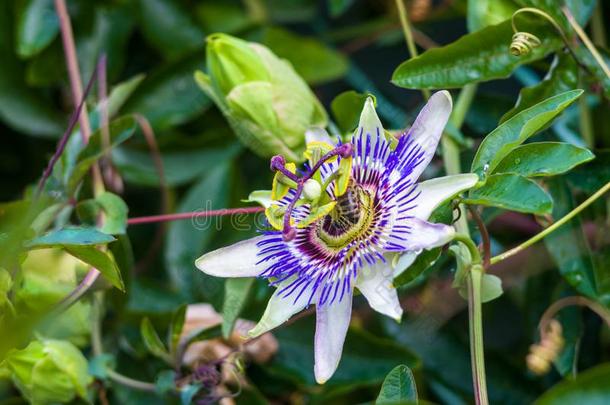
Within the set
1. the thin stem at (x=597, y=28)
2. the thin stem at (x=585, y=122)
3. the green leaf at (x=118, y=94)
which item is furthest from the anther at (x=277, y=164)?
the thin stem at (x=597, y=28)

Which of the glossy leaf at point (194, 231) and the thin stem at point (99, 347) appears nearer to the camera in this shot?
the thin stem at point (99, 347)

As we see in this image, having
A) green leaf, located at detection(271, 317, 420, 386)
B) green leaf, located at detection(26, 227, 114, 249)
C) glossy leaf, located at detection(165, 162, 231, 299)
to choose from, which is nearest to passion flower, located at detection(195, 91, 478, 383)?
green leaf, located at detection(26, 227, 114, 249)

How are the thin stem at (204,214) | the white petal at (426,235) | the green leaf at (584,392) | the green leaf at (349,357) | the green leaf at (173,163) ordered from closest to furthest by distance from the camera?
the green leaf at (584,392) < the white petal at (426,235) < the thin stem at (204,214) < the green leaf at (349,357) < the green leaf at (173,163)

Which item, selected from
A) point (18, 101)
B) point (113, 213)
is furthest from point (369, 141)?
point (18, 101)

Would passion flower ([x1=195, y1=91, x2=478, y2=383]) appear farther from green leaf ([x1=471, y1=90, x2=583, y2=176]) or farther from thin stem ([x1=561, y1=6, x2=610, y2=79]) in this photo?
thin stem ([x1=561, y1=6, x2=610, y2=79])

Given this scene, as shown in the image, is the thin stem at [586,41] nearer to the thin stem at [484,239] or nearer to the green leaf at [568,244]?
the green leaf at [568,244]

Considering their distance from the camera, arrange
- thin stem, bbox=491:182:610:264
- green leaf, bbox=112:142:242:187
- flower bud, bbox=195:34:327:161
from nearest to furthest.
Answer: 1. thin stem, bbox=491:182:610:264
2. flower bud, bbox=195:34:327:161
3. green leaf, bbox=112:142:242:187
